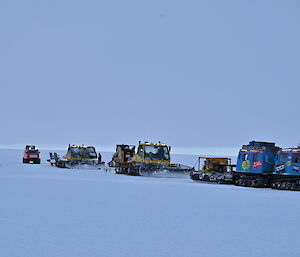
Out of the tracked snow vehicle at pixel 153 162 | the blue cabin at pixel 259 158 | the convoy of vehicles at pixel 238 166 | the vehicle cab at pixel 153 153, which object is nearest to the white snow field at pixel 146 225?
the convoy of vehicles at pixel 238 166

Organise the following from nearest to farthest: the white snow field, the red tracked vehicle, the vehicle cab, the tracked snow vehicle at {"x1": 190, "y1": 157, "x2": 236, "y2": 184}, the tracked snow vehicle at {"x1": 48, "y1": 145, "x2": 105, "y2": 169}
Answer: the white snow field
the tracked snow vehicle at {"x1": 190, "y1": 157, "x2": 236, "y2": 184}
the vehicle cab
the tracked snow vehicle at {"x1": 48, "y1": 145, "x2": 105, "y2": 169}
the red tracked vehicle

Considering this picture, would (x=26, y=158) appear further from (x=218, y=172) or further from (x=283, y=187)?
(x=283, y=187)

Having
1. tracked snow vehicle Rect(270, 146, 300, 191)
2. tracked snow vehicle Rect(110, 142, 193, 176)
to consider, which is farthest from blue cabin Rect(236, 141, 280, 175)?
tracked snow vehicle Rect(110, 142, 193, 176)

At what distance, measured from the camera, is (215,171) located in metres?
37.8

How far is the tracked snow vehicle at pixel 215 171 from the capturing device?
3617cm

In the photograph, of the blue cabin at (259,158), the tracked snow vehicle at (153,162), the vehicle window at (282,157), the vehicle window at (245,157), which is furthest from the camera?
the tracked snow vehicle at (153,162)

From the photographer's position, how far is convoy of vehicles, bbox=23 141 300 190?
31.2m

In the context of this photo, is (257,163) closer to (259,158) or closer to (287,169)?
(259,158)

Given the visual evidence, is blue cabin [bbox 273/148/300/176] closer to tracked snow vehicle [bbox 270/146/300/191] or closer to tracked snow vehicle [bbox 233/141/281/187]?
tracked snow vehicle [bbox 270/146/300/191]

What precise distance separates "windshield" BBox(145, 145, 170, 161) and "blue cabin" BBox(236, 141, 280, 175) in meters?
11.5

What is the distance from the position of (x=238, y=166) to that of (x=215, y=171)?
3.52m

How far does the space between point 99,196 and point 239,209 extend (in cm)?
701

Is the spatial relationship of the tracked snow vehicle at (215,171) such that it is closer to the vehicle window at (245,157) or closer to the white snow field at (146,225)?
the vehicle window at (245,157)

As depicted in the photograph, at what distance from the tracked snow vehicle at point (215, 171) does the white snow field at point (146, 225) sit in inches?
379
